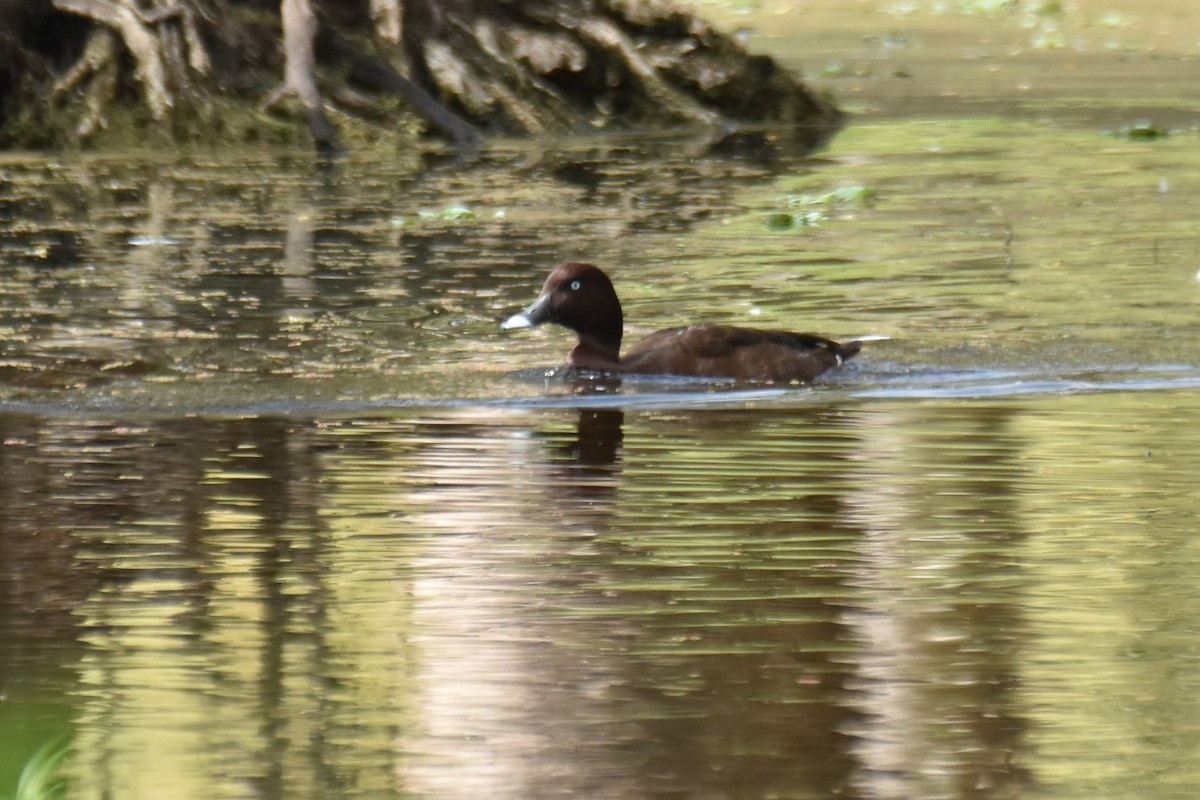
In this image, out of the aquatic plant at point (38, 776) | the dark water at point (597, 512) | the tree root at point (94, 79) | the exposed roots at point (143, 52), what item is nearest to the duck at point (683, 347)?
the dark water at point (597, 512)

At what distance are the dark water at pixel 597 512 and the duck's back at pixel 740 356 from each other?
96 mm

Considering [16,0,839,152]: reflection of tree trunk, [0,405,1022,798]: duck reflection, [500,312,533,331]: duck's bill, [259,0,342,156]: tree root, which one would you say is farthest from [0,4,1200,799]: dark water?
[16,0,839,152]: reflection of tree trunk

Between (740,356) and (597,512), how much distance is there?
112 inches

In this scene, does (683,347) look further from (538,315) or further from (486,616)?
(486,616)

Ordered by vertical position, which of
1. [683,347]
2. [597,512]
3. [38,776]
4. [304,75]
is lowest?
[597,512]

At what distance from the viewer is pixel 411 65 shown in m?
20.3

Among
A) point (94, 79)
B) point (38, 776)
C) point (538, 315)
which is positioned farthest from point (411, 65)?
point (38, 776)

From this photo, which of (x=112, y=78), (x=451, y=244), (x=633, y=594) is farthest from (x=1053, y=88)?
(x=633, y=594)

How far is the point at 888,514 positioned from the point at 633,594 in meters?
1.14

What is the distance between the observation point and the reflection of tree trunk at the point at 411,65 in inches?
754

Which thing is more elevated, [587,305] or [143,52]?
[143,52]

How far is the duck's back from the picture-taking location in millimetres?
9336

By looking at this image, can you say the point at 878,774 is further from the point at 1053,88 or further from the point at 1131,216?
the point at 1053,88

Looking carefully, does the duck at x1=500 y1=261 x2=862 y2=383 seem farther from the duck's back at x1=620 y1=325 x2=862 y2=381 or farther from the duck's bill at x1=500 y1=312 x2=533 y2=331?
the duck's bill at x1=500 y1=312 x2=533 y2=331
